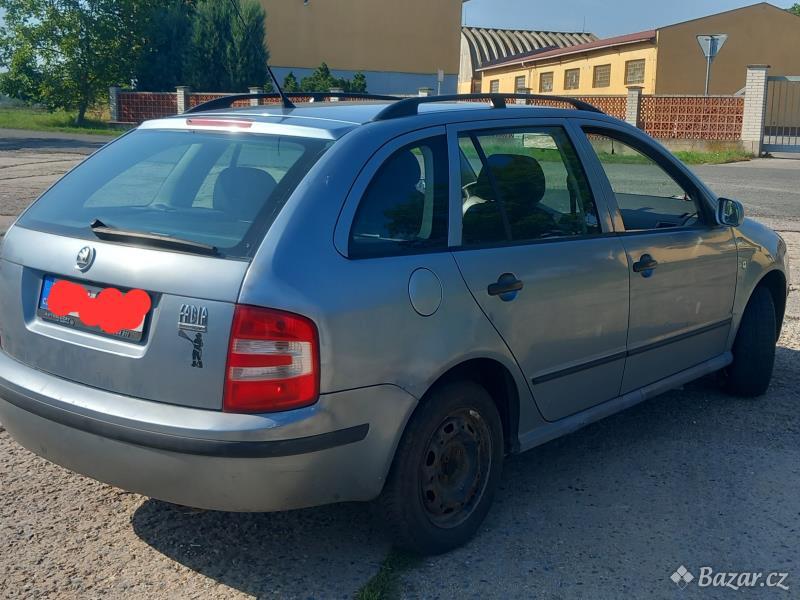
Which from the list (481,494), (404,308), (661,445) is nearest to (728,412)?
(661,445)

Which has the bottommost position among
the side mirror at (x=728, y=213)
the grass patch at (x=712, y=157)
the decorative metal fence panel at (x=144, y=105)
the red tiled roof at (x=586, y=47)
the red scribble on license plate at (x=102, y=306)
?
the grass patch at (x=712, y=157)

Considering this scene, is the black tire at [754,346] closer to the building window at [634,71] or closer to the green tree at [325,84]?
the green tree at [325,84]

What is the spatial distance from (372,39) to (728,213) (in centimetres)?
4525

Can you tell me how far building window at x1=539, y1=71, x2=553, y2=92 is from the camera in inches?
1911

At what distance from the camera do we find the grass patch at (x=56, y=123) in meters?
36.9

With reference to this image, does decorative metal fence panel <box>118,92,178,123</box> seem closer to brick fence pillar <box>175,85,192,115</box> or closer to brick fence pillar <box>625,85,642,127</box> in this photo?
brick fence pillar <box>175,85,192,115</box>

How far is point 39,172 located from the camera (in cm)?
1755

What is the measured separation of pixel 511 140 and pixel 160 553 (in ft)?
7.30

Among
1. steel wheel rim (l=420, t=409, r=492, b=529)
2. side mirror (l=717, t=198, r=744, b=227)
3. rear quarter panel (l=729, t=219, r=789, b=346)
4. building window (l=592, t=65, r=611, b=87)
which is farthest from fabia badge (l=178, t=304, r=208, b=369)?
building window (l=592, t=65, r=611, b=87)

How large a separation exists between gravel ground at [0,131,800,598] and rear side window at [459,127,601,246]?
116 cm

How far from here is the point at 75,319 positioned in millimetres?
3236

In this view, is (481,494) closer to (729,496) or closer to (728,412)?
(729,496)

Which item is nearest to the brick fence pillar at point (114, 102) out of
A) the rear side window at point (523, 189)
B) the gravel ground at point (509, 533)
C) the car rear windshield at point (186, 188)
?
the gravel ground at point (509, 533)

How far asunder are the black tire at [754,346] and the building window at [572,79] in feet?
139
